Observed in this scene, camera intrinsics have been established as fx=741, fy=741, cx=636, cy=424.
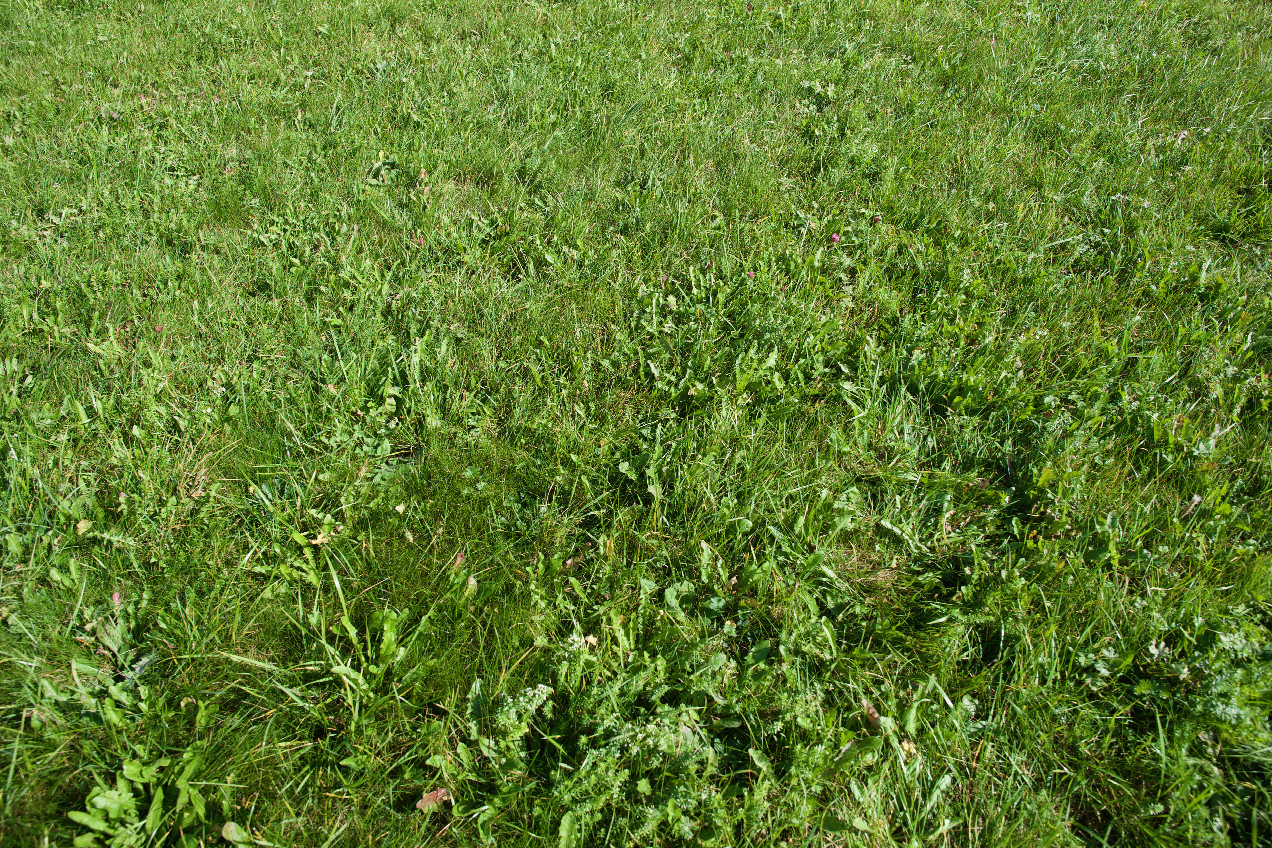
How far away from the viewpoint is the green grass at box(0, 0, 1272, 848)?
2.12 meters

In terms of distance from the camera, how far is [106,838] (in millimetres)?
1936

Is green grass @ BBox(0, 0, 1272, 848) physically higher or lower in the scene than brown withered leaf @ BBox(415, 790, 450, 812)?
higher

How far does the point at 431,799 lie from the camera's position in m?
2.09

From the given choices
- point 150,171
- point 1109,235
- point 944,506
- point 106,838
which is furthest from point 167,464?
point 1109,235

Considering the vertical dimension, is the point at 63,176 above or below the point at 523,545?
above

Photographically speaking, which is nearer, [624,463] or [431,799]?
[431,799]

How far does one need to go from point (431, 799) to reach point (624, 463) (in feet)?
4.33

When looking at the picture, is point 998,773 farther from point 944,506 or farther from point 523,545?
point 523,545

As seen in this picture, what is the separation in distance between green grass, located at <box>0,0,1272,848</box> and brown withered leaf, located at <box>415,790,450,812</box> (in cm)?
3

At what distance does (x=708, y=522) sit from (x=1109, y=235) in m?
3.04

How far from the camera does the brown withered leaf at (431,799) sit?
208 cm

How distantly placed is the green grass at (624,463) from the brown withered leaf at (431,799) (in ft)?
0.11

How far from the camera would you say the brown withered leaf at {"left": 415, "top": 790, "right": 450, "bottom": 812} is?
208 cm

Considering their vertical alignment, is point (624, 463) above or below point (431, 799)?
above
